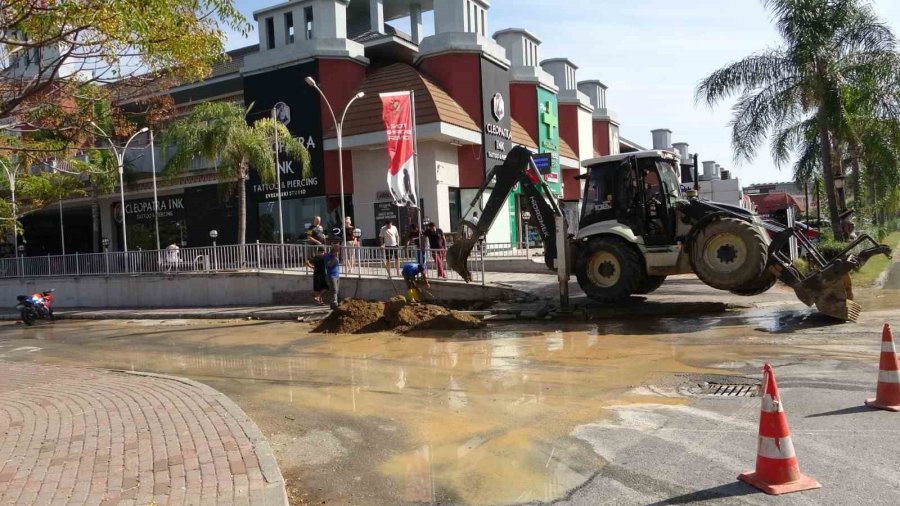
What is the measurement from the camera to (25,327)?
18672 mm

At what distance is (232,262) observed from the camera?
19.1 m

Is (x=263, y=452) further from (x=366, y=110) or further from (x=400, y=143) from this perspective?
(x=366, y=110)

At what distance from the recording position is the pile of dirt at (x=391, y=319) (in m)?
12.5

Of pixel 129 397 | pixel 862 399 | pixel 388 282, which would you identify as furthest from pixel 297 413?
pixel 388 282

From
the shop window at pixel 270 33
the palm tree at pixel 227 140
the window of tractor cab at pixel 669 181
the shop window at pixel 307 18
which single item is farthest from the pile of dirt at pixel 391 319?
the shop window at pixel 270 33

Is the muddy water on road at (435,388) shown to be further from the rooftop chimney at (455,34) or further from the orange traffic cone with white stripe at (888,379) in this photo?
the rooftop chimney at (455,34)

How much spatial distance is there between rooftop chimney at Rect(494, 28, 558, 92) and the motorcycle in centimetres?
2152

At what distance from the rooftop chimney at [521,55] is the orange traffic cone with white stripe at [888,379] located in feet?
89.4

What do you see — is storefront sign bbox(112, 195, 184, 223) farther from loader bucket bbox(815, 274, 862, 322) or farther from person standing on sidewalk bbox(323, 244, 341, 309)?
loader bucket bbox(815, 274, 862, 322)

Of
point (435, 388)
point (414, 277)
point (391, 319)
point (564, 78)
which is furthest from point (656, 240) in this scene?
point (564, 78)

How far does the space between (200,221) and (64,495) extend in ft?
95.7

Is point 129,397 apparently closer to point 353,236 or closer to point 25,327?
point 25,327

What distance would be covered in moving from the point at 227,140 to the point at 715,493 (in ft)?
68.3

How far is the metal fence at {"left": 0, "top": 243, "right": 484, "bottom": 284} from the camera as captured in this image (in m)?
16.2
